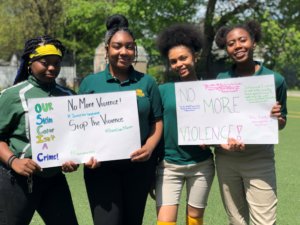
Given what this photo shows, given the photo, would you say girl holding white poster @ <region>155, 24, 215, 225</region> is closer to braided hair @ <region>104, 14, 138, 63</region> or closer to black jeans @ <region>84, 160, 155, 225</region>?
black jeans @ <region>84, 160, 155, 225</region>

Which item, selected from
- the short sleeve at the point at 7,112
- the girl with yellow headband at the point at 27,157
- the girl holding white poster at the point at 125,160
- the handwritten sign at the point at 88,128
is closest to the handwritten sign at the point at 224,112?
the girl holding white poster at the point at 125,160

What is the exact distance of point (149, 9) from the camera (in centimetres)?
2206

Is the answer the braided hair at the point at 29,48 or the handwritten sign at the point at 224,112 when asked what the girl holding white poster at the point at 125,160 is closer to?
the handwritten sign at the point at 224,112

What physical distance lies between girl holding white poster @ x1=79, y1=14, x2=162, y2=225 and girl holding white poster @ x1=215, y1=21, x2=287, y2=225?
0.67 meters

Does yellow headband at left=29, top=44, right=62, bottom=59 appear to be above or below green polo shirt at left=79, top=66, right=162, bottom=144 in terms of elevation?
above

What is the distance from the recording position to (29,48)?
3418 millimetres

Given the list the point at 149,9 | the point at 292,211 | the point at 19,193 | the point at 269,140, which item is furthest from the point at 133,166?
the point at 149,9

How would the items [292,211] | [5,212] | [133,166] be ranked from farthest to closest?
[292,211] → [133,166] → [5,212]

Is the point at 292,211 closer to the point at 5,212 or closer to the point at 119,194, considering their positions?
the point at 119,194

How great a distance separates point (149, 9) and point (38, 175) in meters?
19.5

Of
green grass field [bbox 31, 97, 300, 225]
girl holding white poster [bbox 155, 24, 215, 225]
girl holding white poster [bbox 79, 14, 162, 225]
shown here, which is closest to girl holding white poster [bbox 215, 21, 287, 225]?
girl holding white poster [bbox 155, 24, 215, 225]

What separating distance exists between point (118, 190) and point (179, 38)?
1.41 metres

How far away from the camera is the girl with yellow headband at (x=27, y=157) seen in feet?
10.6

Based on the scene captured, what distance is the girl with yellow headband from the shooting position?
3.24 m
